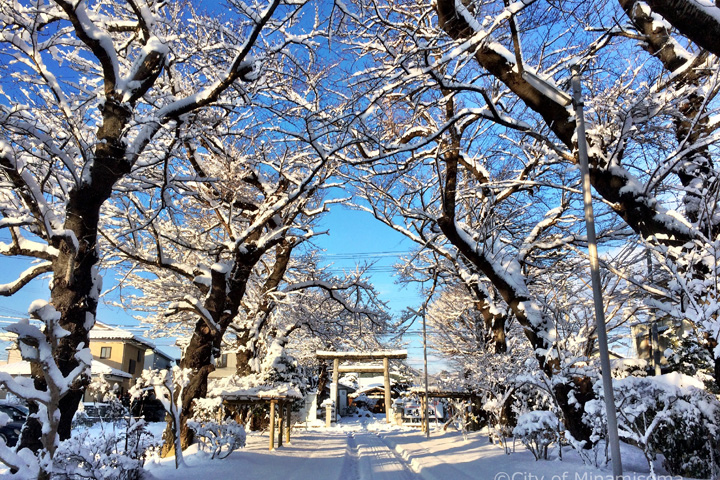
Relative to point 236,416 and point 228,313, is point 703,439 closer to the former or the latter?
point 228,313

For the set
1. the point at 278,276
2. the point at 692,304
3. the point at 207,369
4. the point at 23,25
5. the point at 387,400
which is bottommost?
the point at 387,400

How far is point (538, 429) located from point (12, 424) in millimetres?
14910

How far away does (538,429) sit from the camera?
9672mm

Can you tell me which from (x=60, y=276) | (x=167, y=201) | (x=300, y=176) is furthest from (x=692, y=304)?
Answer: (x=300, y=176)

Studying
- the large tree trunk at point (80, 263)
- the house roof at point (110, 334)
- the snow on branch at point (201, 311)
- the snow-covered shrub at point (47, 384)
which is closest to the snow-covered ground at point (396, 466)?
the large tree trunk at point (80, 263)

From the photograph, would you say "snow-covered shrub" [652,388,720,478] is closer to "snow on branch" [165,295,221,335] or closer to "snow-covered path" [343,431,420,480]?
"snow-covered path" [343,431,420,480]

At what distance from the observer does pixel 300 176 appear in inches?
605

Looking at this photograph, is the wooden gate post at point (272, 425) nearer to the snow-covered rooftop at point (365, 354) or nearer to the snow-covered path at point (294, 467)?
the snow-covered path at point (294, 467)

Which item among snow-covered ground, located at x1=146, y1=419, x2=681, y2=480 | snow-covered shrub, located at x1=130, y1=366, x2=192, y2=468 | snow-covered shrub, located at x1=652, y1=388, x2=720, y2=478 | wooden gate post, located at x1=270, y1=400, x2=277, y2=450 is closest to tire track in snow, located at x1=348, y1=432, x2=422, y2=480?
snow-covered ground, located at x1=146, y1=419, x2=681, y2=480

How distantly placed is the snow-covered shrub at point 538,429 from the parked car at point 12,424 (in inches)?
529

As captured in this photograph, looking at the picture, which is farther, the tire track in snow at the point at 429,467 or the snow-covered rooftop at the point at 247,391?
the snow-covered rooftop at the point at 247,391

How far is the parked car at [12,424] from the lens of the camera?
1356 centimetres

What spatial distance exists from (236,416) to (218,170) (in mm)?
10596

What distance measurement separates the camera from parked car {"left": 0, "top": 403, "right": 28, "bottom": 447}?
13.6 meters
